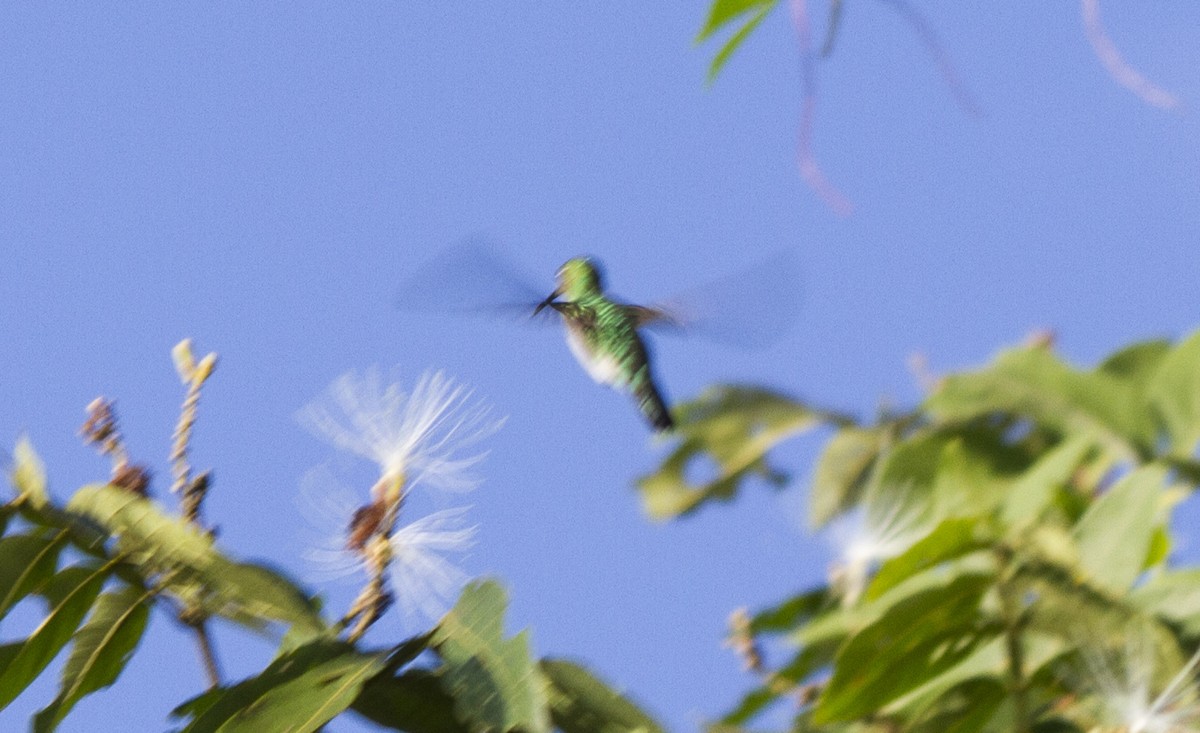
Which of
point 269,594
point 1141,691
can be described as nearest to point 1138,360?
point 1141,691

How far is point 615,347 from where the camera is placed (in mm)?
2426

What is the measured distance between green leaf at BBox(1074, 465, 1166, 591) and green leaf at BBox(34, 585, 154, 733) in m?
1.14

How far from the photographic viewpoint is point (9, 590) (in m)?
1.50

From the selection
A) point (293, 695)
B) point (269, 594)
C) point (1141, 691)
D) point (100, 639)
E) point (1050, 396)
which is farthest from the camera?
point (1050, 396)

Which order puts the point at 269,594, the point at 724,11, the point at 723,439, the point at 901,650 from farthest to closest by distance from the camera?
the point at 723,439 < the point at 724,11 < the point at 901,650 < the point at 269,594

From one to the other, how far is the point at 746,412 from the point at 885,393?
1.11ft

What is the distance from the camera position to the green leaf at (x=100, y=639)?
1557 millimetres

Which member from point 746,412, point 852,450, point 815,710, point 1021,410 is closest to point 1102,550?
point 815,710

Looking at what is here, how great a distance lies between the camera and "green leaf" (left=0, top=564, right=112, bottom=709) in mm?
1527

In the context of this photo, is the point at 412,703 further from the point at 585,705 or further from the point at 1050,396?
the point at 1050,396

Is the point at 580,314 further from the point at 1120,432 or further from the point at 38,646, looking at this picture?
the point at 38,646

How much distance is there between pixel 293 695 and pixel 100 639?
0.31 m

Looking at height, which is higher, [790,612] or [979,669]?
[790,612]

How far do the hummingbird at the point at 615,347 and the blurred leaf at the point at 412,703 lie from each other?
3.38 feet
